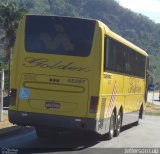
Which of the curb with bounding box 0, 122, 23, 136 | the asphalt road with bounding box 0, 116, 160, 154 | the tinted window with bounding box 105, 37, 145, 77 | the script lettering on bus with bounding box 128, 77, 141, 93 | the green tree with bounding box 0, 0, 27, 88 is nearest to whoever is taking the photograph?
the asphalt road with bounding box 0, 116, 160, 154

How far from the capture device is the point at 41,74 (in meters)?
15.4

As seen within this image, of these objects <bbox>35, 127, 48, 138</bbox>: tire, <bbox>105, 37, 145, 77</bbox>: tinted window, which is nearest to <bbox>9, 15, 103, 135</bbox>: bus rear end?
<bbox>105, 37, 145, 77</bbox>: tinted window

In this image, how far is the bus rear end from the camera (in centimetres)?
1517

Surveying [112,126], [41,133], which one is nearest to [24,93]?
[41,133]

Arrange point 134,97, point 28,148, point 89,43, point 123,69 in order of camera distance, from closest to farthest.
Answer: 1. point 28,148
2. point 89,43
3. point 123,69
4. point 134,97

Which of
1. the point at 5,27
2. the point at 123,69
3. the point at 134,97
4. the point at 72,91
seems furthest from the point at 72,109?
the point at 5,27

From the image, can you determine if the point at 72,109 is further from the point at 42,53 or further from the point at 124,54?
the point at 124,54

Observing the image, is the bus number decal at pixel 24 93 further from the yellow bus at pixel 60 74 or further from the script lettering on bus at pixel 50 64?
the script lettering on bus at pixel 50 64

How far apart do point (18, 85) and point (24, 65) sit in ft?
1.95

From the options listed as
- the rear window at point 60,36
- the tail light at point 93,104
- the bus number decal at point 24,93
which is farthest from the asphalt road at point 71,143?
the rear window at point 60,36

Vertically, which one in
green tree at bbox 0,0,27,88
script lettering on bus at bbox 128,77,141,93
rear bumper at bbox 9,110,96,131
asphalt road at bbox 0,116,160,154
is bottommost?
asphalt road at bbox 0,116,160,154

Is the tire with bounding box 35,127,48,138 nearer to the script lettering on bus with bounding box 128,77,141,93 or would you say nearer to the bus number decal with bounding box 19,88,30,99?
the bus number decal with bounding box 19,88,30,99

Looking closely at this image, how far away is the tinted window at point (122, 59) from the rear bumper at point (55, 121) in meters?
2.00

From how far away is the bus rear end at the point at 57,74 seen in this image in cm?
1517
